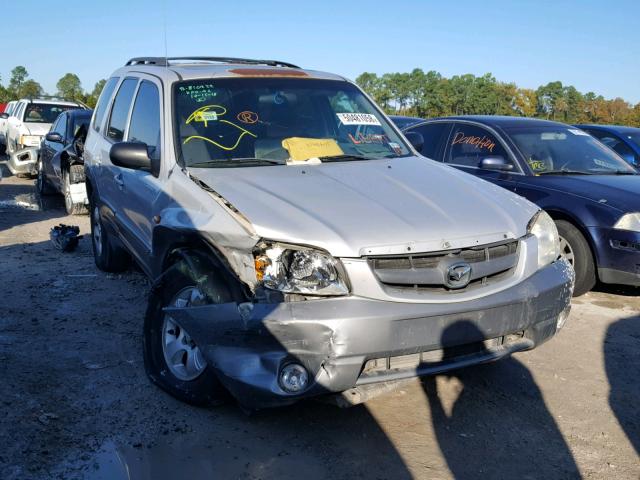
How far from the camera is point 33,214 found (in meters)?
10.1

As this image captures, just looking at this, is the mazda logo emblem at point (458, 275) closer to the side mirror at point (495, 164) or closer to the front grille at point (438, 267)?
the front grille at point (438, 267)

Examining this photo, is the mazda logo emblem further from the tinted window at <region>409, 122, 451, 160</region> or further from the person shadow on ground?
the tinted window at <region>409, 122, 451, 160</region>

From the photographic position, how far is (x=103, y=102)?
611cm

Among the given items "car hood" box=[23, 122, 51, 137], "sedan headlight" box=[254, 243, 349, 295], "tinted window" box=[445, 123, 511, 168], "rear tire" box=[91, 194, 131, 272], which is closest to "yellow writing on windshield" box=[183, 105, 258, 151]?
"sedan headlight" box=[254, 243, 349, 295]

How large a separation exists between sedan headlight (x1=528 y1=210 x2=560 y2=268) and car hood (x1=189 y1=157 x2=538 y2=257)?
58 millimetres

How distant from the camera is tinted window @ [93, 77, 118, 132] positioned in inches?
235

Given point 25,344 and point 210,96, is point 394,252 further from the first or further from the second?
point 25,344

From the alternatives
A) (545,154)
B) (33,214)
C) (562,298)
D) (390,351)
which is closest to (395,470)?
(390,351)

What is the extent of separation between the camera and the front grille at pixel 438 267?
306 cm

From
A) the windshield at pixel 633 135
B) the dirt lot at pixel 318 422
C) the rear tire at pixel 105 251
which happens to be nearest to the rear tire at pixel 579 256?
the dirt lot at pixel 318 422

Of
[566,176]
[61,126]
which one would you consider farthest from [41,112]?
[566,176]

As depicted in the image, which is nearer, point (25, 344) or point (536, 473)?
point (536, 473)

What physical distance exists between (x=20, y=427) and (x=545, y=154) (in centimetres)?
543

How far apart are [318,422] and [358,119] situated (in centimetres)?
231
